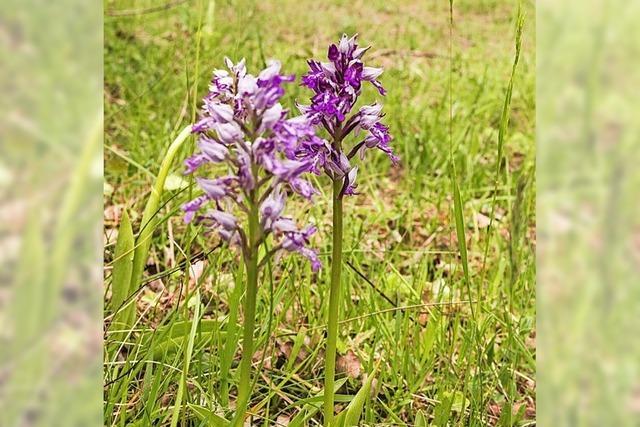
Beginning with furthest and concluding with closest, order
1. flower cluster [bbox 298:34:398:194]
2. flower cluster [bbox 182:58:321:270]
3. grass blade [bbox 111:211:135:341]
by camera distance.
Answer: grass blade [bbox 111:211:135:341] < flower cluster [bbox 298:34:398:194] < flower cluster [bbox 182:58:321:270]

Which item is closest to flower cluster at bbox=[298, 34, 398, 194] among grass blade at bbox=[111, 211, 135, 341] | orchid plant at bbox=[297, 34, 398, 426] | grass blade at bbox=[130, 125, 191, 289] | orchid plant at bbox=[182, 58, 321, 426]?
orchid plant at bbox=[297, 34, 398, 426]

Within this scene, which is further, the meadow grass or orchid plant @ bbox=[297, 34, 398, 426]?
the meadow grass

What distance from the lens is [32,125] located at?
1.72ft

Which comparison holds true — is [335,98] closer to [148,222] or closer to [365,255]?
[148,222]

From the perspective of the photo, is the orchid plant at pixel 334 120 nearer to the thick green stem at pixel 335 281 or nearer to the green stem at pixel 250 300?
the thick green stem at pixel 335 281

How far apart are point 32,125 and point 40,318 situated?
0.13 metres

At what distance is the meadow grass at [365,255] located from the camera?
143 cm

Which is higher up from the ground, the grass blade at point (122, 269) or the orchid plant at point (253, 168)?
the orchid plant at point (253, 168)

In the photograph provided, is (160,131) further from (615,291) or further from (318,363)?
(615,291)

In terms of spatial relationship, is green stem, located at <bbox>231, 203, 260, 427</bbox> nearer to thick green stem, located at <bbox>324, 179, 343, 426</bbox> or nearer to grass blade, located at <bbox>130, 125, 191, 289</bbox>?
thick green stem, located at <bbox>324, 179, 343, 426</bbox>

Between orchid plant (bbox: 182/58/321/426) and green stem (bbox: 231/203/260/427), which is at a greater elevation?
orchid plant (bbox: 182/58/321/426)

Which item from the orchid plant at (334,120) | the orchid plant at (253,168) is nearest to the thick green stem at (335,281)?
the orchid plant at (334,120)

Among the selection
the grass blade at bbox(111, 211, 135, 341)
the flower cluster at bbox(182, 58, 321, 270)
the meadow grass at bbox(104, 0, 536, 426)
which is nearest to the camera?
the flower cluster at bbox(182, 58, 321, 270)

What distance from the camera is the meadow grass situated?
4.68 feet
